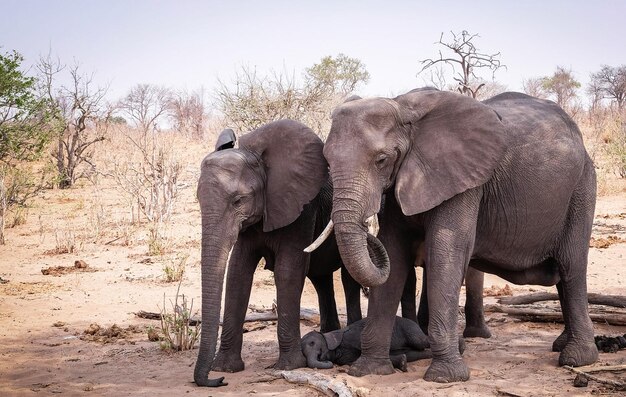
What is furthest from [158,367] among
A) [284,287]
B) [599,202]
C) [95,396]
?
[599,202]

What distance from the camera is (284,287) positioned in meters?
5.80

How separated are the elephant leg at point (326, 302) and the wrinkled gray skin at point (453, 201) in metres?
1.13

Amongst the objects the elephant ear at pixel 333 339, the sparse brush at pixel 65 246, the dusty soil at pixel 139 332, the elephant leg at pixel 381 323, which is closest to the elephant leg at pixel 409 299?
the dusty soil at pixel 139 332

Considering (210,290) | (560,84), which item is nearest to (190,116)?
(560,84)

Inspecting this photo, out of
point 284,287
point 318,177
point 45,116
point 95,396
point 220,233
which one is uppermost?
point 45,116

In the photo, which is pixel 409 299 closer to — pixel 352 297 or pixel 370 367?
pixel 352 297

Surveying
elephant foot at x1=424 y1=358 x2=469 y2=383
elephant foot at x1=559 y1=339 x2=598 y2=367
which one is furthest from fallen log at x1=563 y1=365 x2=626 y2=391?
elephant foot at x1=424 y1=358 x2=469 y2=383

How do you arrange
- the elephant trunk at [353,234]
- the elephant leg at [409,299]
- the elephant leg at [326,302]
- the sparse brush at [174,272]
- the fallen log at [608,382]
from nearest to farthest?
1. the elephant trunk at [353,234]
2. the fallen log at [608,382]
3. the elephant leg at [409,299]
4. the elephant leg at [326,302]
5. the sparse brush at [174,272]

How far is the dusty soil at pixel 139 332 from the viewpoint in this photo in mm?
5438

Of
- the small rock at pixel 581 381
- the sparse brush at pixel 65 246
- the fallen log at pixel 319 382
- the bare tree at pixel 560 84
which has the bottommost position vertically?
the fallen log at pixel 319 382

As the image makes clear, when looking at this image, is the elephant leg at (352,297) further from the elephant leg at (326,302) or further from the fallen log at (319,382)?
the fallen log at (319,382)

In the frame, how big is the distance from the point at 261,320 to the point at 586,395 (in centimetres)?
375

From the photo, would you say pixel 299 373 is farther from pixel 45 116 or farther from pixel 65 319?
pixel 45 116

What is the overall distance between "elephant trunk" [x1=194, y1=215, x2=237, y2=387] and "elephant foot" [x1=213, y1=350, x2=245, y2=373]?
56 centimetres
